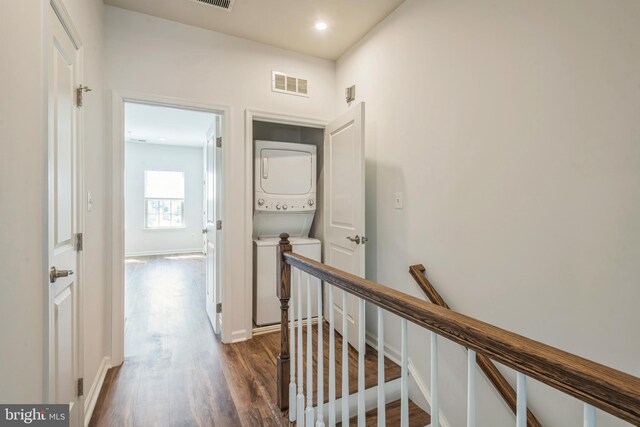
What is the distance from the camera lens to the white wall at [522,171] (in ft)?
3.81

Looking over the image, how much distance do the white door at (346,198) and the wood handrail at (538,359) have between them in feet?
4.67

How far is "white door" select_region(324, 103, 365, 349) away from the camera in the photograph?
91.7 inches

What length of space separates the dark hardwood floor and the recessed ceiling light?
265 centimetres

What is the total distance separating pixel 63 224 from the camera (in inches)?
52.7

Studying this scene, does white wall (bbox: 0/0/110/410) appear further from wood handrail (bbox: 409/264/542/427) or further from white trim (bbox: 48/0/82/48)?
wood handrail (bbox: 409/264/542/427)

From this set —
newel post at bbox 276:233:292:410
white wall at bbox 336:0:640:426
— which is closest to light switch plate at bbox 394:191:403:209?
white wall at bbox 336:0:640:426

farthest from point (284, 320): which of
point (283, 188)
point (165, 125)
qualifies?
point (165, 125)

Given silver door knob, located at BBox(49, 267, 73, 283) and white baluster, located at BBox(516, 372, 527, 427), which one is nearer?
white baluster, located at BBox(516, 372, 527, 427)

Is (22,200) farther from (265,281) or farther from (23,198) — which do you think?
(265,281)

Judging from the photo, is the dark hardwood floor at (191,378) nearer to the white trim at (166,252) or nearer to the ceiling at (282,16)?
the ceiling at (282,16)

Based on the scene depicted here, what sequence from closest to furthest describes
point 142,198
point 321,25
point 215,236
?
point 321,25
point 215,236
point 142,198

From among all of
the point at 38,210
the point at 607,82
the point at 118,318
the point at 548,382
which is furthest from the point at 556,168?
the point at 118,318

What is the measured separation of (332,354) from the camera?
1210 millimetres

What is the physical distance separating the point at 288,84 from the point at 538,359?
2.81 meters
